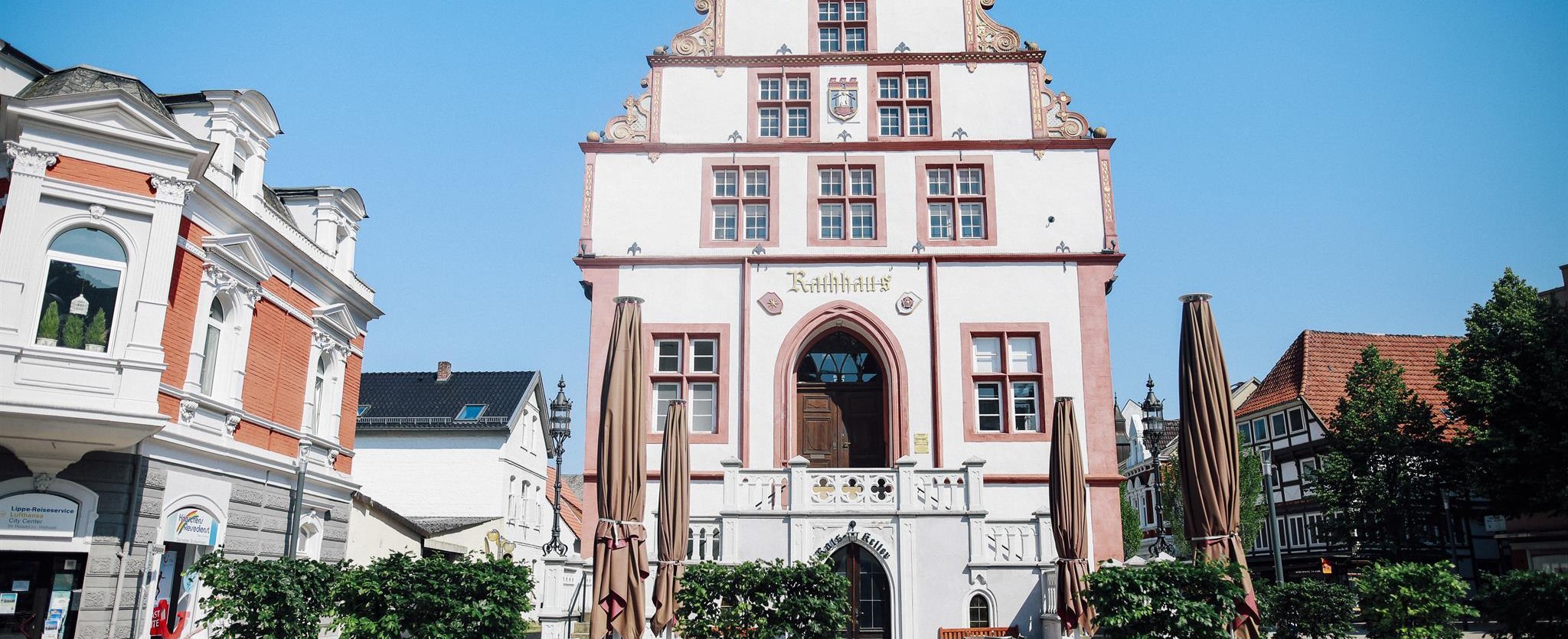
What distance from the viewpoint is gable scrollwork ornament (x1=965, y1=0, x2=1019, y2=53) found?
22422mm

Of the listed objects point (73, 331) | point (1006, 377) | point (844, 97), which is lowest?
point (73, 331)

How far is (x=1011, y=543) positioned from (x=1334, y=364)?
29139 millimetres

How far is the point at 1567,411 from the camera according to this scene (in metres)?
23.1

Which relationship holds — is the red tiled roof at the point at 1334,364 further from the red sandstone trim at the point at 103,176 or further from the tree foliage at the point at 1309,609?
the red sandstone trim at the point at 103,176

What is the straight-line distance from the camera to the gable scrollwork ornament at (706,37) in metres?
22.5

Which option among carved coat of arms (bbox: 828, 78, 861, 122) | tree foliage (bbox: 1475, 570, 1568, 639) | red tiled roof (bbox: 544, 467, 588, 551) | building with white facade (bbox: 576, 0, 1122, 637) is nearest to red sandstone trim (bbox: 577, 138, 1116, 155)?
building with white facade (bbox: 576, 0, 1122, 637)

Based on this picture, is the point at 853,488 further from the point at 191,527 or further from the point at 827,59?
the point at 191,527

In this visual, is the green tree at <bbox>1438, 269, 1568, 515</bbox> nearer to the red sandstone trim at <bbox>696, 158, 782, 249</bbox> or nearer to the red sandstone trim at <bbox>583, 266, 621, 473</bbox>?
the red sandstone trim at <bbox>696, 158, 782, 249</bbox>

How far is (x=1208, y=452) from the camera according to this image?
1120cm

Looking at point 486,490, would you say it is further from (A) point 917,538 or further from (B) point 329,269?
(A) point 917,538

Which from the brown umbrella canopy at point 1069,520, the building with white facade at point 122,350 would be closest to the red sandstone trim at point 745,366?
the brown umbrella canopy at point 1069,520

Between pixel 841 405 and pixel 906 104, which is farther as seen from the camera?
pixel 906 104

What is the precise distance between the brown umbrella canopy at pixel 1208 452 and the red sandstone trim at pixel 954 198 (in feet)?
30.8

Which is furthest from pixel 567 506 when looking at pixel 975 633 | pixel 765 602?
pixel 765 602
